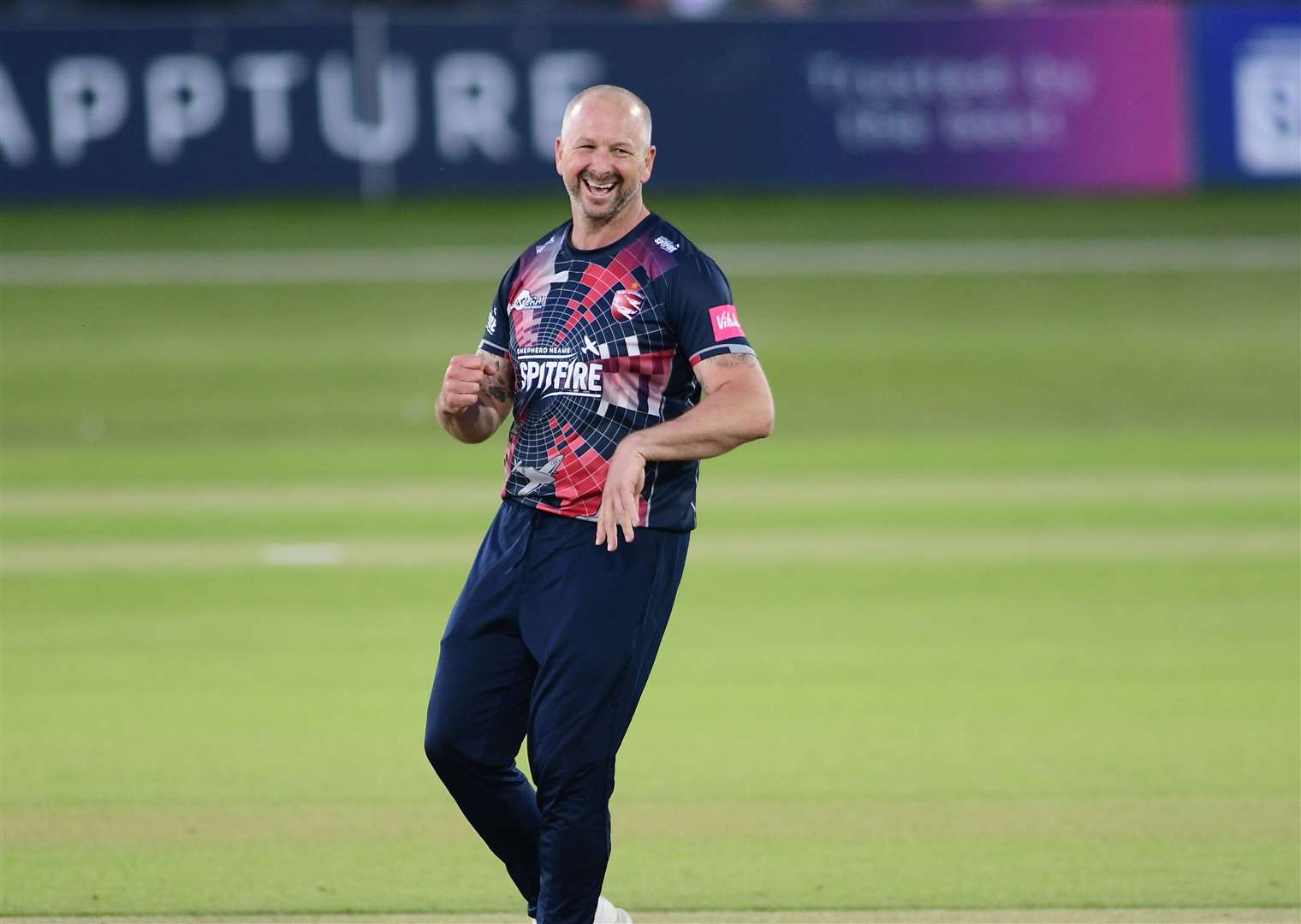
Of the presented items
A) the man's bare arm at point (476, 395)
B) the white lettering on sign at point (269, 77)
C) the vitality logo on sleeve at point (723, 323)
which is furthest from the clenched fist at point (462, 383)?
the white lettering on sign at point (269, 77)

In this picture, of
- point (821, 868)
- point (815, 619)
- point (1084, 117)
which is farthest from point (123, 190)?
point (821, 868)

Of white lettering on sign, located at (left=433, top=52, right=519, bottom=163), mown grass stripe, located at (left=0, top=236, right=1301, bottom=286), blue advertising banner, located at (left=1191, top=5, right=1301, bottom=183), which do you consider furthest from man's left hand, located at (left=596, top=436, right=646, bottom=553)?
blue advertising banner, located at (left=1191, top=5, right=1301, bottom=183)

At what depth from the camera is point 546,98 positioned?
779 inches

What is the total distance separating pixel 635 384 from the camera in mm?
5160

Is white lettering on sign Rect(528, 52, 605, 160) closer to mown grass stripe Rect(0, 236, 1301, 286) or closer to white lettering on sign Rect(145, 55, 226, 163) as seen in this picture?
mown grass stripe Rect(0, 236, 1301, 286)

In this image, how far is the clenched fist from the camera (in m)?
5.25

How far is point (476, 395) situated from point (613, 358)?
40cm

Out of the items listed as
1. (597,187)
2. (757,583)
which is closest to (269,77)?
(757,583)

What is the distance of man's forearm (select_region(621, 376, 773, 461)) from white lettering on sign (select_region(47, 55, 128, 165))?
1602cm

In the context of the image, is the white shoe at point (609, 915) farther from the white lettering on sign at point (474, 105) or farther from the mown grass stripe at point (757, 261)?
the white lettering on sign at point (474, 105)

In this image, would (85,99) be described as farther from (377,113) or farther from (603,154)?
(603,154)

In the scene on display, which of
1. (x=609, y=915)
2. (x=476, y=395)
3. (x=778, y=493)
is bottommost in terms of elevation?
(x=778, y=493)

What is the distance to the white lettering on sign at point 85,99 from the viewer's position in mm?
19609

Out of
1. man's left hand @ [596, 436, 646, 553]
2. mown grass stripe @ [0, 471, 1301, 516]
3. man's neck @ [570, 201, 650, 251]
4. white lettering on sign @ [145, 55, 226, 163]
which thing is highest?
white lettering on sign @ [145, 55, 226, 163]
